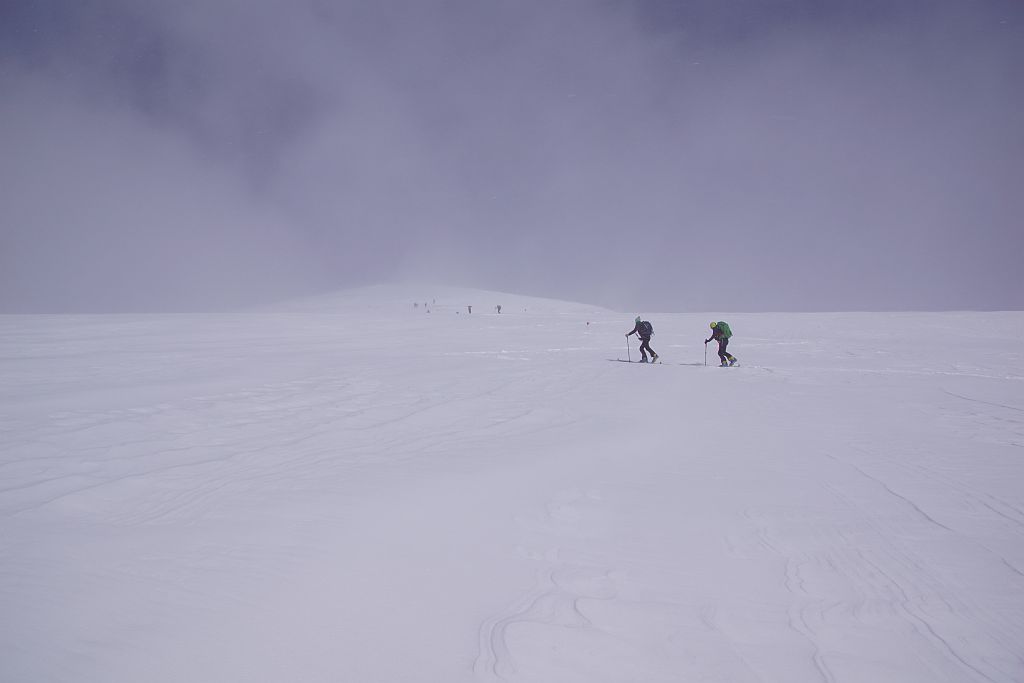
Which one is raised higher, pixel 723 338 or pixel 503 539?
pixel 723 338

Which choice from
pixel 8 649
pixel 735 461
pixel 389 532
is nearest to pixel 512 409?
pixel 735 461

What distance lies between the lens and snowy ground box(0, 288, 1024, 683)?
259 cm

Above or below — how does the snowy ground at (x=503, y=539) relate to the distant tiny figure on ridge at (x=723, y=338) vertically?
below

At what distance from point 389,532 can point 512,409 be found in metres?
5.00

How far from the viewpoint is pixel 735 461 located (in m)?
5.92

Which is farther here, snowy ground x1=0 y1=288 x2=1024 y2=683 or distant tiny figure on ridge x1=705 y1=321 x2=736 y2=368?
distant tiny figure on ridge x1=705 y1=321 x2=736 y2=368

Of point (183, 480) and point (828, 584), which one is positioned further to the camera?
point (183, 480)

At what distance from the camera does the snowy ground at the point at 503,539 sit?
8.49ft

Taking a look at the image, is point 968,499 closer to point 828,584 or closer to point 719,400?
point 828,584

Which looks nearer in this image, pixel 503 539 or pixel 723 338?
pixel 503 539

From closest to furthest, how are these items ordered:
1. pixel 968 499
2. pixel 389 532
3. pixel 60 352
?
pixel 389 532 < pixel 968 499 < pixel 60 352

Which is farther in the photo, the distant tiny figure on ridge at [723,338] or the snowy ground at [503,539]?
the distant tiny figure on ridge at [723,338]

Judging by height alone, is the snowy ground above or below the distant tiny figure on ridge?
below

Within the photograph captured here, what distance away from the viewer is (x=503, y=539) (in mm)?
3875
